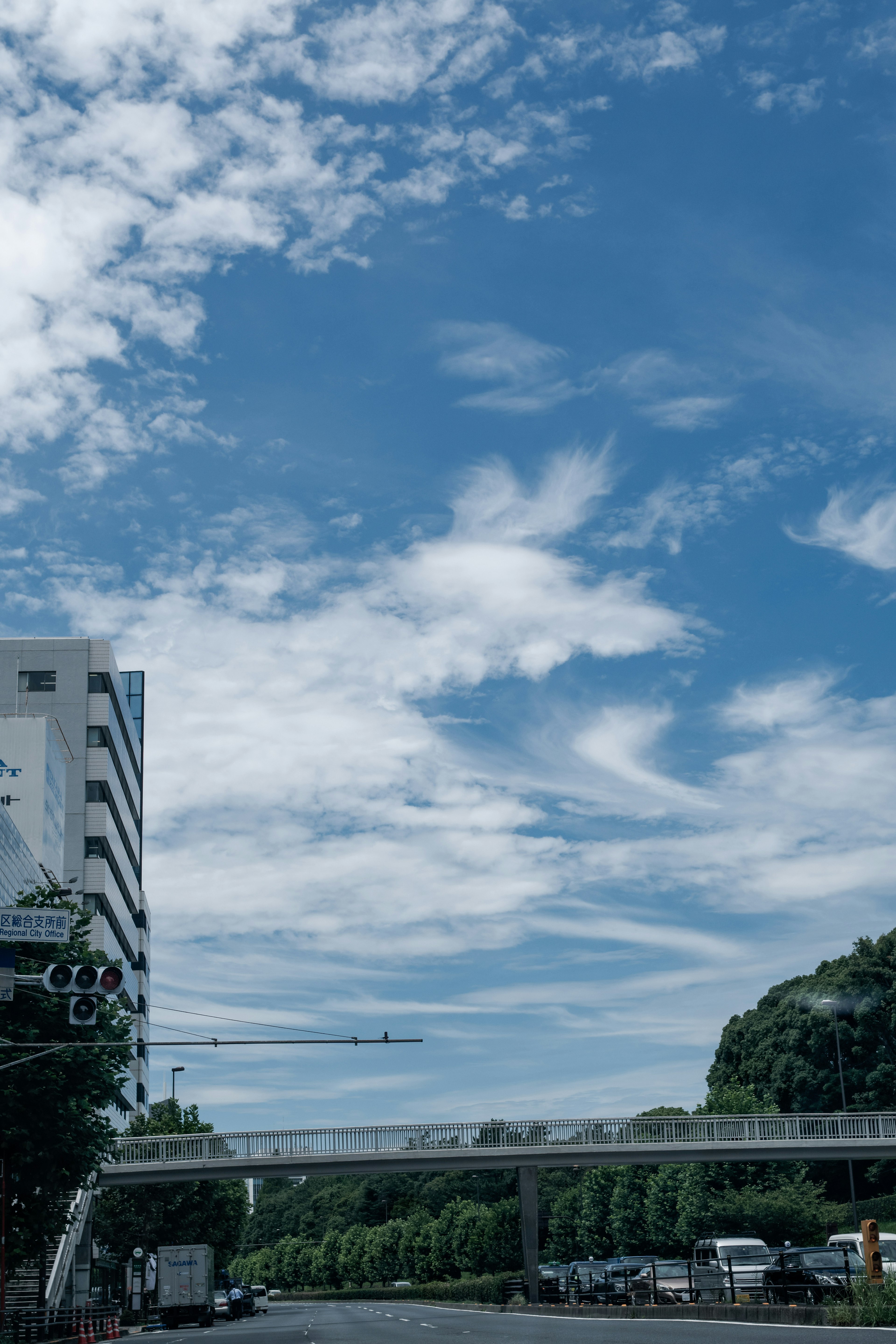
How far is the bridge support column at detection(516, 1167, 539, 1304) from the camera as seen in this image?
55.8 m

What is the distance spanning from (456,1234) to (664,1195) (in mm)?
29788

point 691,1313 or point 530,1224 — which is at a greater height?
point 691,1313

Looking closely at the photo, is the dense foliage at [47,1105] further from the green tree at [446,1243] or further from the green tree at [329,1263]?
the green tree at [329,1263]

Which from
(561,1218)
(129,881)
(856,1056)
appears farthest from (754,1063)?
(129,881)

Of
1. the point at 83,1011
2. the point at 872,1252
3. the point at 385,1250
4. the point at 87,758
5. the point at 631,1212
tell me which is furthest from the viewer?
the point at 385,1250

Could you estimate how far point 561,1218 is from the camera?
3497 inches

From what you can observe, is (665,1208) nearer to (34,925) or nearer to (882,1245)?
(882,1245)

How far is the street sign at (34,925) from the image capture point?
2317cm

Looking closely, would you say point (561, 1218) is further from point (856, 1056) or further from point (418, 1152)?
point (418, 1152)

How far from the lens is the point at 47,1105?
33438 millimetres

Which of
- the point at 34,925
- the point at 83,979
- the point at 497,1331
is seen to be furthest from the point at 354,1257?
the point at 83,979

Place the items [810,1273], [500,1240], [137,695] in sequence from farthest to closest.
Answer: [137,695], [500,1240], [810,1273]

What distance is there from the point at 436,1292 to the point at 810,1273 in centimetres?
5803

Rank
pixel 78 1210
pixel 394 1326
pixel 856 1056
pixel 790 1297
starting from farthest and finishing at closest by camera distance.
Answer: pixel 856 1056 < pixel 78 1210 < pixel 394 1326 < pixel 790 1297
